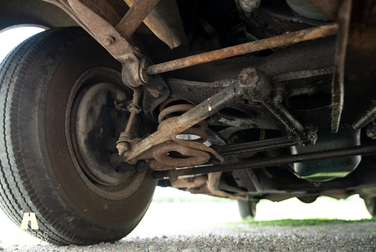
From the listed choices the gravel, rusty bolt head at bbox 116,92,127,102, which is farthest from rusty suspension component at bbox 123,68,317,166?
the gravel

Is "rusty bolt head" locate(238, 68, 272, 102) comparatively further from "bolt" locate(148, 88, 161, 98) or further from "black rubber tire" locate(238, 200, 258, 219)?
"black rubber tire" locate(238, 200, 258, 219)

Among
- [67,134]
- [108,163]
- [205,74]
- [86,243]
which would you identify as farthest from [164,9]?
[86,243]

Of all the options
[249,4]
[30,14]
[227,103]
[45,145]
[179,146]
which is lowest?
[45,145]

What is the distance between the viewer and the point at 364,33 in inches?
23.8

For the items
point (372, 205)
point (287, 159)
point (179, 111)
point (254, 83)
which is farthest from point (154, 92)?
point (372, 205)

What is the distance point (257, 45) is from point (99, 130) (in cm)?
104

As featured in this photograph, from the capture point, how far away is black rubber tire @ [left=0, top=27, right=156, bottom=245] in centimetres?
114

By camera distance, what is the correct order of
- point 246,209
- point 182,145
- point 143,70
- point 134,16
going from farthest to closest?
point 246,209 < point 182,145 < point 143,70 < point 134,16

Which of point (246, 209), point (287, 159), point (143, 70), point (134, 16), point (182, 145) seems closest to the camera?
point (134, 16)

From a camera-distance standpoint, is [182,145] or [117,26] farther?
[182,145]

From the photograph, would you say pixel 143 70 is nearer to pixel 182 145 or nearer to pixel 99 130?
pixel 182 145

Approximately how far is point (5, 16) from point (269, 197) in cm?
356

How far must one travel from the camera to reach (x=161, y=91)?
4.31ft

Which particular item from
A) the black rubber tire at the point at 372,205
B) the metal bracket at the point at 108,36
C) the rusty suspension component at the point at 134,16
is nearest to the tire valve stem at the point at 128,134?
the metal bracket at the point at 108,36
